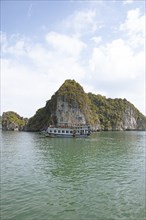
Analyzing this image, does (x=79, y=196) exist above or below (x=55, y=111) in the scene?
below

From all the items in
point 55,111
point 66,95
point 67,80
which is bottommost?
point 55,111

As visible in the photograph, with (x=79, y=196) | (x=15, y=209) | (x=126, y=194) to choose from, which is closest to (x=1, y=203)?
(x=15, y=209)

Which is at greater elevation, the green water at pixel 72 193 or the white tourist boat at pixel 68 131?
the white tourist boat at pixel 68 131

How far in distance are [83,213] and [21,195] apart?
19.8 feet

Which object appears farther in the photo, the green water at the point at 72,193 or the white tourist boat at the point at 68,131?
the white tourist boat at the point at 68,131

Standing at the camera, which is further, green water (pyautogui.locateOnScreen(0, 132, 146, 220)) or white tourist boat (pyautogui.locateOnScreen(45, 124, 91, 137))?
white tourist boat (pyautogui.locateOnScreen(45, 124, 91, 137))

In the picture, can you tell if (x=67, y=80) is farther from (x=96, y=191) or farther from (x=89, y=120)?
(x=96, y=191)

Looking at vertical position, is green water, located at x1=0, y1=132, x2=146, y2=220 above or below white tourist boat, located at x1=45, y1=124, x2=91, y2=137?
below

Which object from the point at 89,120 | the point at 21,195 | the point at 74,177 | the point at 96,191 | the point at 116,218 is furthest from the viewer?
the point at 89,120

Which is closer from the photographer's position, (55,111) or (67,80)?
(55,111)

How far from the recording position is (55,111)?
6619 inches

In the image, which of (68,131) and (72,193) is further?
(68,131)

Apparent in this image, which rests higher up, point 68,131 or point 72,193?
point 68,131

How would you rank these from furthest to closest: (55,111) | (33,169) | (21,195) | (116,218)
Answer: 1. (55,111)
2. (33,169)
3. (21,195)
4. (116,218)
